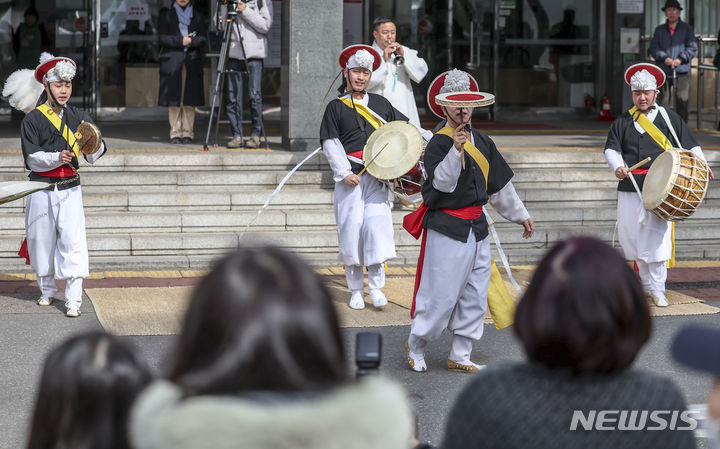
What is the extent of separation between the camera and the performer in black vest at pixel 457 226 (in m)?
6.36

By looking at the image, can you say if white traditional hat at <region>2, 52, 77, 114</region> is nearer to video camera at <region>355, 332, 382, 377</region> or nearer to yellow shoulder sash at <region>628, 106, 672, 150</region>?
yellow shoulder sash at <region>628, 106, 672, 150</region>

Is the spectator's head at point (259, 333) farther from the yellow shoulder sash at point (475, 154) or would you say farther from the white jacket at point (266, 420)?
the yellow shoulder sash at point (475, 154)

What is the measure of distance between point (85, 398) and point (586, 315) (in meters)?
1.01

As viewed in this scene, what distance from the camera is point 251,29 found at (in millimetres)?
12062

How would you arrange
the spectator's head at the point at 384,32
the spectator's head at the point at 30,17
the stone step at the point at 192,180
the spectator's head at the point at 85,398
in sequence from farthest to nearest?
the spectator's head at the point at 30,17 < the stone step at the point at 192,180 < the spectator's head at the point at 384,32 < the spectator's head at the point at 85,398

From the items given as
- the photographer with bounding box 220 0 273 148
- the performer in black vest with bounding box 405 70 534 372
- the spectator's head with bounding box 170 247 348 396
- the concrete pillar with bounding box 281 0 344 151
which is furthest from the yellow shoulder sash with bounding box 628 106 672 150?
the spectator's head with bounding box 170 247 348 396

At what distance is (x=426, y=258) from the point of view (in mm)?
6605

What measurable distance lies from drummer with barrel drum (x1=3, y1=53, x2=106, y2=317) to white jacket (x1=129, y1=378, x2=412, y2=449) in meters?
6.27

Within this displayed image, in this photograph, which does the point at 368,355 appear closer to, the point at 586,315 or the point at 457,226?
the point at 586,315

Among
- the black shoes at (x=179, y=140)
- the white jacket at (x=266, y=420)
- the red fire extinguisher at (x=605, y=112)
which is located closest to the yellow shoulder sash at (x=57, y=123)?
the black shoes at (x=179, y=140)

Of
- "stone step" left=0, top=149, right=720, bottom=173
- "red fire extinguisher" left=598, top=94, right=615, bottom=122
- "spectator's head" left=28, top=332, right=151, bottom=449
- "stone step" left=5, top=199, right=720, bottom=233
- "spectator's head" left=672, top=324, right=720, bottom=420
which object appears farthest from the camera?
"red fire extinguisher" left=598, top=94, right=615, bottom=122

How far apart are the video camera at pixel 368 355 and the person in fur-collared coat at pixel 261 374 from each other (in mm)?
474

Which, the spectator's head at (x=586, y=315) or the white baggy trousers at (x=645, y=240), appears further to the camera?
the white baggy trousers at (x=645, y=240)

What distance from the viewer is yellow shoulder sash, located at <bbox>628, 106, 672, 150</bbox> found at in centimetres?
855
